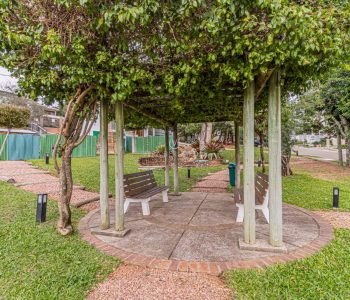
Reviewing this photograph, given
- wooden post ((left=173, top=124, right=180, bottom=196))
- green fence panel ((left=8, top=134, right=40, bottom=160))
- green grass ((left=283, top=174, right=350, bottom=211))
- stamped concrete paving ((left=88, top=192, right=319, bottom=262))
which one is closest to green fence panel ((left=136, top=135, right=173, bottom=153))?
green fence panel ((left=8, top=134, right=40, bottom=160))

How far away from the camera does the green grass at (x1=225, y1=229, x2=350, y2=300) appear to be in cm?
258

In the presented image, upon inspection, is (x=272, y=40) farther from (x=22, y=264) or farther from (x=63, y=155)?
(x=22, y=264)

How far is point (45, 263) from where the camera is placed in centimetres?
323

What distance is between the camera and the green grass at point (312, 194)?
6.32m

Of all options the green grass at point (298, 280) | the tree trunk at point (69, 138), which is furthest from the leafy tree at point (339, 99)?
the tree trunk at point (69, 138)

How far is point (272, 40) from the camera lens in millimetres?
2555

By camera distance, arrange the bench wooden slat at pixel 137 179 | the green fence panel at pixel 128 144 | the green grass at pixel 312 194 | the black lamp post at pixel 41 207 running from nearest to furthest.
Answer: the black lamp post at pixel 41 207 → the bench wooden slat at pixel 137 179 → the green grass at pixel 312 194 → the green fence panel at pixel 128 144

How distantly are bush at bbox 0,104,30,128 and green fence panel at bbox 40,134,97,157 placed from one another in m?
2.85

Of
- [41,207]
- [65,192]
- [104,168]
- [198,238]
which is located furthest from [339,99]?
[41,207]

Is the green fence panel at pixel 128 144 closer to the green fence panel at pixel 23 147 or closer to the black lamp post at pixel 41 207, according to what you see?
the green fence panel at pixel 23 147

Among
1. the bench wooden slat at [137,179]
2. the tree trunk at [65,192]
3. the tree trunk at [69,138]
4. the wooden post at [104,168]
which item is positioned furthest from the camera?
the bench wooden slat at [137,179]

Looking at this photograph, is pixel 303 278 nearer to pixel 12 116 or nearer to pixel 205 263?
pixel 205 263

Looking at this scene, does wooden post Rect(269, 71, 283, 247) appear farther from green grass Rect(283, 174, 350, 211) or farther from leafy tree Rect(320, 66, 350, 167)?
leafy tree Rect(320, 66, 350, 167)

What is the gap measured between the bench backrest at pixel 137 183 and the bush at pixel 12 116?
12090 millimetres
